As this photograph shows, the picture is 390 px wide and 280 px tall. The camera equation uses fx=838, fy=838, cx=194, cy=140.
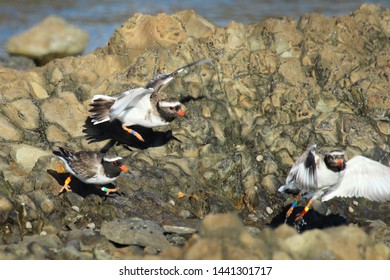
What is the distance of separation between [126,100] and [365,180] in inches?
151

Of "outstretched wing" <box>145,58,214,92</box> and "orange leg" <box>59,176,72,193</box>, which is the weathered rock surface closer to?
"outstretched wing" <box>145,58,214,92</box>

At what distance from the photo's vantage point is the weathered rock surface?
2217cm

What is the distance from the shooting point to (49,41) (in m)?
22.7

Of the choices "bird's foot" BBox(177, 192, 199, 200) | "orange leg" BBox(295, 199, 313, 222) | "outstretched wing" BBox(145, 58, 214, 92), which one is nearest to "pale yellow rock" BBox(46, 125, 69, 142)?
"outstretched wing" BBox(145, 58, 214, 92)

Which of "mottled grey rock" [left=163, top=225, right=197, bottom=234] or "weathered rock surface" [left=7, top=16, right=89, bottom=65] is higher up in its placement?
"mottled grey rock" [left=163, top=225, right=197, bottom=234]

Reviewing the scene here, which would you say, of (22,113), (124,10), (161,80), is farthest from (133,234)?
(124,10)

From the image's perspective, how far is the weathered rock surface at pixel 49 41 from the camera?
22.2m

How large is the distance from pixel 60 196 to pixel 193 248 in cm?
338

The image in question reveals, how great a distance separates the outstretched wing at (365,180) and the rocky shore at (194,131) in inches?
23.5

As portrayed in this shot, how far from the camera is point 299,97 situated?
46.3 feet

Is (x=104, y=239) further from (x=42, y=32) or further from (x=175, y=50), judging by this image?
(x=42, y=32)

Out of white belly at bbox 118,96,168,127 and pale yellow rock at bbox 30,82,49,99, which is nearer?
white belly at bbox 118,96,168,127

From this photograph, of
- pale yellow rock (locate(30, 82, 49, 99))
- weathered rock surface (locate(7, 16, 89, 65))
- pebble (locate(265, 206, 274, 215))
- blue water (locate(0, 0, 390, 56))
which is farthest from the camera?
blue water (locate(0, 0, 390, 56))

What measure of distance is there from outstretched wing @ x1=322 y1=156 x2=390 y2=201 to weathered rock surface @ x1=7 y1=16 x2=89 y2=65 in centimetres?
1199
